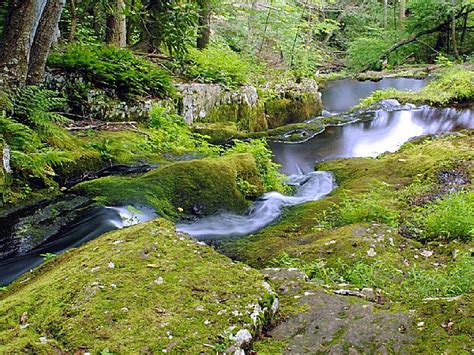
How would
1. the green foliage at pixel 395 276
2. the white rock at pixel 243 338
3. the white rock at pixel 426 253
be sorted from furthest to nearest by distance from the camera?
1. the white rock at pixel 426 253
2. the green foliage at pixel 395 276
3. the white rock at pixel 243 338

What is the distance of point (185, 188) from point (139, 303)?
344 cm

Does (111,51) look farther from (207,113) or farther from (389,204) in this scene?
(389,204)

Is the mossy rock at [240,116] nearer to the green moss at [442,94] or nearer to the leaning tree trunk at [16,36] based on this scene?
the leaning tree trunk at [16,36]

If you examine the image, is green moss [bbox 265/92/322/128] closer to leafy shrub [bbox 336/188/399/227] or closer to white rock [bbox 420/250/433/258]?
leafy shrub [bbox 336/188/399/227]

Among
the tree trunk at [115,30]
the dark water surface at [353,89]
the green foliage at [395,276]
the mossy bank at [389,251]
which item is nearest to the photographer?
the mossy bank at [389,251]

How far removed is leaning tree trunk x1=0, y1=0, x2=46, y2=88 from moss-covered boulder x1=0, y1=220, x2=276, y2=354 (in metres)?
3.80

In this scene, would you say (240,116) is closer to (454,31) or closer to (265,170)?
(265,170)

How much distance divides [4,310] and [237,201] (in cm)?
389

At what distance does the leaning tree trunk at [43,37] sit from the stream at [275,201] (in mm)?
2485

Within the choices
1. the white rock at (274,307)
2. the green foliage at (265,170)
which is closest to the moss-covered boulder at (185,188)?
the green foliage at (265,170)

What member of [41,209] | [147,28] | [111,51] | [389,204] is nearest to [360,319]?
[389,204]

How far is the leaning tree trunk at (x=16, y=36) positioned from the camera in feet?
17.4

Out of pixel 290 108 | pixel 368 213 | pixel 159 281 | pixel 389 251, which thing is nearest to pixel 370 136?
pixel 290 108

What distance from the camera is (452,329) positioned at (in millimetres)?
2092
